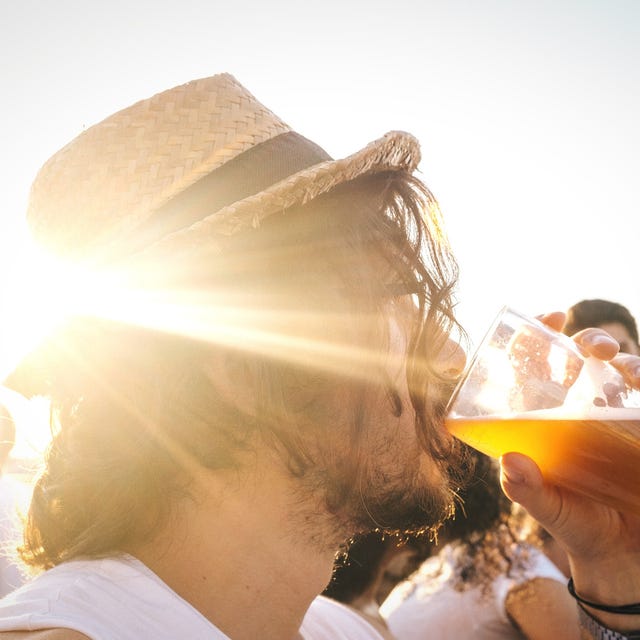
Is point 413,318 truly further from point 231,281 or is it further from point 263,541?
point 263,541

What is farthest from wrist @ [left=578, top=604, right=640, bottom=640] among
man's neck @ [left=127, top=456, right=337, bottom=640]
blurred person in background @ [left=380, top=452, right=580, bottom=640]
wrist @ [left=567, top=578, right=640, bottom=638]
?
man's neck @ [left=127, top=456, right=337, bottom=640]

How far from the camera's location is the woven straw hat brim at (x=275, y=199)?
1427mm

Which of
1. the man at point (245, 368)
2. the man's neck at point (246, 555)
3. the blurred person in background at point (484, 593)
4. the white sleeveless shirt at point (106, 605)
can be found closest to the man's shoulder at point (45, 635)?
the white sleeveless shirt at point (106, 605)

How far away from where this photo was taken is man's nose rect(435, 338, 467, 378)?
1.69 meters

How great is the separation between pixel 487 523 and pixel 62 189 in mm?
2329

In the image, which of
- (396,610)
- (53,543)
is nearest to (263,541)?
(53,543)

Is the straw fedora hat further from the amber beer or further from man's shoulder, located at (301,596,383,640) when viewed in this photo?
man's shoulder, located at (301,596,383,640)

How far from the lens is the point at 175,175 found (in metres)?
1.47

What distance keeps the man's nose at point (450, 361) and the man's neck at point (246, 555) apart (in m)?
0.58

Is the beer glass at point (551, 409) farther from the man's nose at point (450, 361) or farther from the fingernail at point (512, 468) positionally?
the man's nose at point (450, 361)

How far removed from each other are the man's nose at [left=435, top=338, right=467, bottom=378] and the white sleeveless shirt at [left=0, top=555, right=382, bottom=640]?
960 millimetres

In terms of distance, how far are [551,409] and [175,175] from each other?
1.13 metres

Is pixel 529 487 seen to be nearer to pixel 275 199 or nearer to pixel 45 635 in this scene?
pixel 275 199

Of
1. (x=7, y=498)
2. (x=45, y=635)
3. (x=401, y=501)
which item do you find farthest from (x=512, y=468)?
(x=7, y=498)
